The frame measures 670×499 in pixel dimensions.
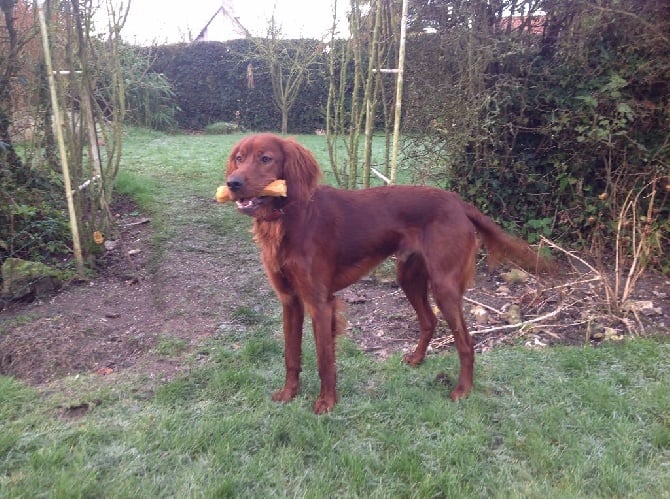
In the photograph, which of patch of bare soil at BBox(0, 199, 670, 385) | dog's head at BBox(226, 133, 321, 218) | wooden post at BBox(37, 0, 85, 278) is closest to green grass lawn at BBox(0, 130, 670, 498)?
patch of bare soil at BBox(0, 199, 670, 385)

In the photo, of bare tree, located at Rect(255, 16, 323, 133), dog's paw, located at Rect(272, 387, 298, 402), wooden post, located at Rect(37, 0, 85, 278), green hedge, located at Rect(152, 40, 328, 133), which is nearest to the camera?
dog's paw, located at Rect(272, 387, 298, 402)

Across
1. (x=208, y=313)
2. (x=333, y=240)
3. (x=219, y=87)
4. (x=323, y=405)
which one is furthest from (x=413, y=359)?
(x=219, y=87)

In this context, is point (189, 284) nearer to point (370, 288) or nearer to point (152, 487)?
→ point (370, 288)

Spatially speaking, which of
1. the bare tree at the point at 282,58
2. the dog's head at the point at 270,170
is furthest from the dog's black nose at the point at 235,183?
the bare tree at the point at 282,58

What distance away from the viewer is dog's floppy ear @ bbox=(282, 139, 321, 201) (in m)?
2.99

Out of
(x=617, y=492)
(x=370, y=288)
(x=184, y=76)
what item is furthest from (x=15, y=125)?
(x=184, y=76)

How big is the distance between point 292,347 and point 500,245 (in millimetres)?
1459

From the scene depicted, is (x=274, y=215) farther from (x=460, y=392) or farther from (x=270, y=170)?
(x=460, y=392)

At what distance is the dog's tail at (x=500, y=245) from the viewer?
11.3 ft

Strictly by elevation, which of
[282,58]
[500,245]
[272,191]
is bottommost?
[500,245]

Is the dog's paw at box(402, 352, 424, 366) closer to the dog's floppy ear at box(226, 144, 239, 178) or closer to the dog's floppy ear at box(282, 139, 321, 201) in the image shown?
the dog's floppy ear at box(282, 139, 321, 201)

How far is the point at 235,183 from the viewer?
280 centimetres

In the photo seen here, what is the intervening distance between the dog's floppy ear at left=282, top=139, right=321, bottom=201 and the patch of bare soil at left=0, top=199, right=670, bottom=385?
144 cm

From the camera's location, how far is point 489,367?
361 centimetres
